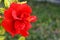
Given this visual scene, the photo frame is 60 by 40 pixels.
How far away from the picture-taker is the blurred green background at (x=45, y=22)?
4254mm

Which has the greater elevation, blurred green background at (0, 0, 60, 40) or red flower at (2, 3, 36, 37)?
red flower at (2, 3, 36, 37)

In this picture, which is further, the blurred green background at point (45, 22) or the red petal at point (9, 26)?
the blurred green background at point (45, 22)

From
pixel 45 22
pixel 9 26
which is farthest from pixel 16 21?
pixel 45 22

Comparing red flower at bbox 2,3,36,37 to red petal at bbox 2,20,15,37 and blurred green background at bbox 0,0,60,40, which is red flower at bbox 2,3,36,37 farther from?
blurred green background at bbox 0,0,60,40

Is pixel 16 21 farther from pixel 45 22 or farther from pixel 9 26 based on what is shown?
pixel 45 22

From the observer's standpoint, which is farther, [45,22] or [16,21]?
[45,22]

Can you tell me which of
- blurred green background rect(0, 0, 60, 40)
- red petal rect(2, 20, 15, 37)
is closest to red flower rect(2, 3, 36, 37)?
red petal rect(2, 20, 15, 37)

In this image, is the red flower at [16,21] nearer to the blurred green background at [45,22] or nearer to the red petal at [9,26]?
the red petal at [9,26]

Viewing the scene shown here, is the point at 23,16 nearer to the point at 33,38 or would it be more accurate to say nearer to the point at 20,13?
the point at 20,13

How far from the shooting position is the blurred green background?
4254 mm

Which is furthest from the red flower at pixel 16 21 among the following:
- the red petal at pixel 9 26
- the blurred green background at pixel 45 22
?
the blurred green background at pixel 45 22

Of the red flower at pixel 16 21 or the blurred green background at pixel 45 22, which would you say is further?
the blurred green background at pixel 45 22

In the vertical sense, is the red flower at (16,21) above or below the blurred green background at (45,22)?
above

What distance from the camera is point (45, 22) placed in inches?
193
